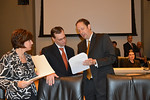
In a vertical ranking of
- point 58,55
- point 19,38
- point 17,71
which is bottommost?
point 17,71

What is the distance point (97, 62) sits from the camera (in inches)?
91.6

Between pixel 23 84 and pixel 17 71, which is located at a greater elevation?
pixel 17 71

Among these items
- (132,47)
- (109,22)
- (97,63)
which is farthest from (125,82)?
(109,22)

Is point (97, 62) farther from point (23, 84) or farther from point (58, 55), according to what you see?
point (23, 84)

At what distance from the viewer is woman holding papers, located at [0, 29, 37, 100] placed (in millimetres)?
1929

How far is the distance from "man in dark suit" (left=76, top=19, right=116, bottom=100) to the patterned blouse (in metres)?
0.80

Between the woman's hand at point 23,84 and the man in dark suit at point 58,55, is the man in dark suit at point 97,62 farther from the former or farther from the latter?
the woman's hand at point 23,84

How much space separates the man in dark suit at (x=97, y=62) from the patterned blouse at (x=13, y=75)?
0.80 metres

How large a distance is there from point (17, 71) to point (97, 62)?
3.09 feet

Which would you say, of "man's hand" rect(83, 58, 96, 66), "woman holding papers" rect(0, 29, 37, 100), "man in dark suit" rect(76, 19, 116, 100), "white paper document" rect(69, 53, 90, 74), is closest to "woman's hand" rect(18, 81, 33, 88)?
"woman holding papers" rect(0, 29, 37, 100)

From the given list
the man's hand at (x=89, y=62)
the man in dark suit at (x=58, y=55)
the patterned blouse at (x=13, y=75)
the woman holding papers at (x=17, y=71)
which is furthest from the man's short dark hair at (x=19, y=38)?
the man's hand at (x=89, y=62)

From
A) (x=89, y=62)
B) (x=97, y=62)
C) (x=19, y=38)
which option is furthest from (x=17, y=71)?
(x=97, y=62)

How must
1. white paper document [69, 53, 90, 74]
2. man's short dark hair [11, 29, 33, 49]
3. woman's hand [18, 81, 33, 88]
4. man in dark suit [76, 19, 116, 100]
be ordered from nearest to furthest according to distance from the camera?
woman's hand [18, 81, 33, 88]
man's short dark hair [11, 29, 33, 49]
white paper document [69, 53, 90, 74]
man in dark suit [76, 19, 116, 100]

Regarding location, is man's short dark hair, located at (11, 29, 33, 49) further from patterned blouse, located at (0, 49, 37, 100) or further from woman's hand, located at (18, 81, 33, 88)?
woman's hand, located at (18, 81, 33, 88)
